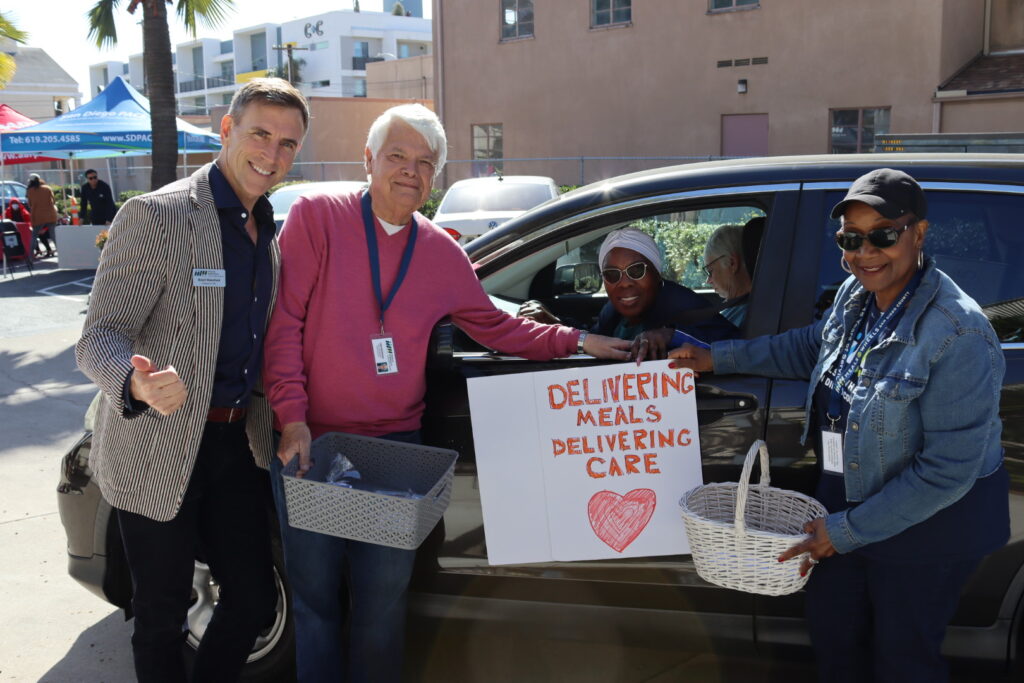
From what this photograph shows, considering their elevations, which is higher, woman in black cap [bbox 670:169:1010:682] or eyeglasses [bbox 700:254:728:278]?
eyeglasses [bbox 700:254:728:278]

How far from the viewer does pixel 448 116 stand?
26.7 meters

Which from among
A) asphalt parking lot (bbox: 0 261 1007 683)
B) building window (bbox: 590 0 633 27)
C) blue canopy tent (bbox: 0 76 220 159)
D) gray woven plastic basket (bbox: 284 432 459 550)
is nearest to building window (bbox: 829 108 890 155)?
building window (bbox: 590 0 633 27)

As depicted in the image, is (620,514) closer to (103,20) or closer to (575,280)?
(575,280)

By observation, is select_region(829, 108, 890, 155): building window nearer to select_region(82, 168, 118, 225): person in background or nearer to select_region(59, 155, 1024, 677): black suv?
select_region(82, 168, 118, 225): person in background

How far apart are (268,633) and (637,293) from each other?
1694mm

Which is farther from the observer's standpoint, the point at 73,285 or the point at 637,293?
the point at 73,285

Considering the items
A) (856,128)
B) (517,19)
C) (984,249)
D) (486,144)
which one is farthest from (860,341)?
(486,144)

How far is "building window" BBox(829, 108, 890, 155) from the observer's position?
19859 millimetres

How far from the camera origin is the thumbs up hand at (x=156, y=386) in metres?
2.13

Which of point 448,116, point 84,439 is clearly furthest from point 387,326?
point 448,116

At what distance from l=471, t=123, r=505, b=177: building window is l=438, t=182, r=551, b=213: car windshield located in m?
12.2

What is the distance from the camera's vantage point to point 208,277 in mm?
2406

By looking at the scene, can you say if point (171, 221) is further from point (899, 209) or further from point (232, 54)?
point (232, 54)

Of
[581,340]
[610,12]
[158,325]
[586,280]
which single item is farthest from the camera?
[610,12]
